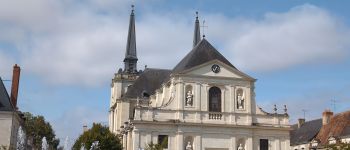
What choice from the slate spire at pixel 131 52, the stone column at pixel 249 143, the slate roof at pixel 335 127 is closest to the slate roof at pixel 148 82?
the slate spire at pixel 131 52

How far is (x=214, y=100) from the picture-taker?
40312mm

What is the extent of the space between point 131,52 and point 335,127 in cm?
2831

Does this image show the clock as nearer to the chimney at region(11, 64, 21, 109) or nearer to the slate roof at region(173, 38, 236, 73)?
the slate roof at region(173, 38, 236, 73)

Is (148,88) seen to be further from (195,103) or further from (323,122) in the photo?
(323,122)

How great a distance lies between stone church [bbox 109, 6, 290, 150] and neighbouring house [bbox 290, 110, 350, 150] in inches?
190

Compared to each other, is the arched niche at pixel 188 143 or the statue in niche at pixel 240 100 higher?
the statue in niche at pixel 240 100

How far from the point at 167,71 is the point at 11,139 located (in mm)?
21601

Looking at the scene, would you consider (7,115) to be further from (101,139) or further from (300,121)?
(300,121)

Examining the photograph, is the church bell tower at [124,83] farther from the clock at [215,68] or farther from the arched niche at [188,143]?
the clock at [215,68]

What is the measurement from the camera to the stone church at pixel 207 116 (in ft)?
126

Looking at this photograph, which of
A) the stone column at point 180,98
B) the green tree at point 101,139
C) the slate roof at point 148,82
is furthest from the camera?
the slate roof at point 148,82

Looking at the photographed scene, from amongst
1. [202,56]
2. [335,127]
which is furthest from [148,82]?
[335,127]

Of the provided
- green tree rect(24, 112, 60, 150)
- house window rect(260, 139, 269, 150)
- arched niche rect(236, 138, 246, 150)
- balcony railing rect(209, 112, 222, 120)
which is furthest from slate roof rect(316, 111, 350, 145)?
green tree rect(24, 112, 60, 150)

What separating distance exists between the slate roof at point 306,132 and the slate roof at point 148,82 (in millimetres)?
14839
